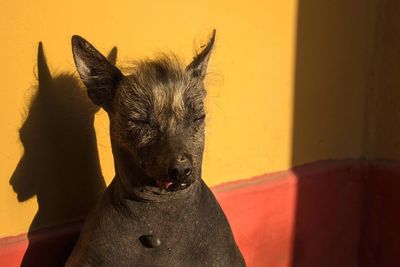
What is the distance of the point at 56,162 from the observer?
54.6 inches

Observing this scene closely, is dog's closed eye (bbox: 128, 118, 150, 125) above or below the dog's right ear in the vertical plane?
below

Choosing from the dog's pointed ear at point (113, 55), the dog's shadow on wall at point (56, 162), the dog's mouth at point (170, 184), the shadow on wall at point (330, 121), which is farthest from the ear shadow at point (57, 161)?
the shadow on wall at point (330, 121)

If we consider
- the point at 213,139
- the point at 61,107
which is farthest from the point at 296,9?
the point at 61,107

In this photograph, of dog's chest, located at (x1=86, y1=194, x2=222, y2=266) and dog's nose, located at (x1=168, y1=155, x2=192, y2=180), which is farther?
dog's chest, located at (x1=86, y1=194, x2=222, y2=266)

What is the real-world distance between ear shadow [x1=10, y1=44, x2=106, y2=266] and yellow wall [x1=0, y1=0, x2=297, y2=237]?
2cm

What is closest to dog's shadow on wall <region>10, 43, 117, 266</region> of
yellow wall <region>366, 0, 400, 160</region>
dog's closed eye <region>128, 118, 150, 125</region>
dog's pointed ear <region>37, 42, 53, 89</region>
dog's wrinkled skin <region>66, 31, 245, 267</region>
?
dog's pointed ear <region>37, 42, 53, 89</region>

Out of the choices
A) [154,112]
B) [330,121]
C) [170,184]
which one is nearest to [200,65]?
[154,112]

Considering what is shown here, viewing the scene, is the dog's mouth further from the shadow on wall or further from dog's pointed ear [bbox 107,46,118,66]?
the shadow on wall

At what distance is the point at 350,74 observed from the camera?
6.28 feet

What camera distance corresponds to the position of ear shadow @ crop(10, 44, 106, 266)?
1328mm

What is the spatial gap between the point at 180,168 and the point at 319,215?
102 centimetres

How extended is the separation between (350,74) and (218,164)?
2.00 feet

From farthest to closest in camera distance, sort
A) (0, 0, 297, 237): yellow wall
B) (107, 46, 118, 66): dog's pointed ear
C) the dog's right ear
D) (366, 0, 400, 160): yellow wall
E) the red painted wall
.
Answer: (366, 0, 400, 160): yellow wall
the red painted wall
(107, 46, 118, 66): dog's pointed ear
(0, 0, 297, 237): yellow wall
the dog's right ear

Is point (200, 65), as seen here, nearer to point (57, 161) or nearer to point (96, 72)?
point (96, 72)
